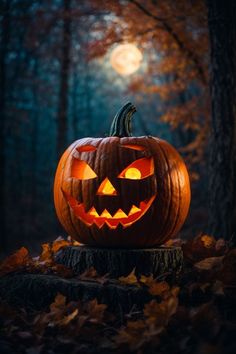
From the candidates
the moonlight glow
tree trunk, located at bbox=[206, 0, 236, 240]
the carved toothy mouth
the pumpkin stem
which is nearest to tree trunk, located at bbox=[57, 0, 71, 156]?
the moonlight glow

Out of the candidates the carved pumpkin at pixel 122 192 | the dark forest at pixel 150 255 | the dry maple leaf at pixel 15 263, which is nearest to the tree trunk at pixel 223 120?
the dark forest at pixel 150 255

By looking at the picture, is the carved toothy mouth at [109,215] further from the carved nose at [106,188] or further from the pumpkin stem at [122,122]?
the pumpkin stem at [122,122]

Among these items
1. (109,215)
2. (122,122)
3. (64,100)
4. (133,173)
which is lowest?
(109,215)

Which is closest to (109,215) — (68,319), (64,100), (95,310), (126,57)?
(95,310)

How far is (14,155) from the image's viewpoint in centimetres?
1852

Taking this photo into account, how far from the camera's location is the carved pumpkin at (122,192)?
124 inches

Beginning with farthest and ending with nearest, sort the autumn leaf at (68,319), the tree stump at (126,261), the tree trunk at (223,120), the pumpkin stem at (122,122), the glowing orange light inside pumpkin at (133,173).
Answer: the tree trunk at (223,120) → the pumpkin stem at (122,122) → the glowing orange light inside pumpkin at (133,173) → the tree stump at (126,261) → the autumn leaf at (68,319)

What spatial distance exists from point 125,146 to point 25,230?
11.9m

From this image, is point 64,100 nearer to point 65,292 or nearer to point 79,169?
point 79,169

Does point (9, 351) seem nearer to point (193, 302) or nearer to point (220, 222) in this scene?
point (193, 302)

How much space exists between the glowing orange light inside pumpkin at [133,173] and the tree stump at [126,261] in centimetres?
60

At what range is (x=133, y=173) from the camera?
3.33 metres

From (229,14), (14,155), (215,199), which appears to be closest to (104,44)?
(229,14)

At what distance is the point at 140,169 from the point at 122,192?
11.4 inches
